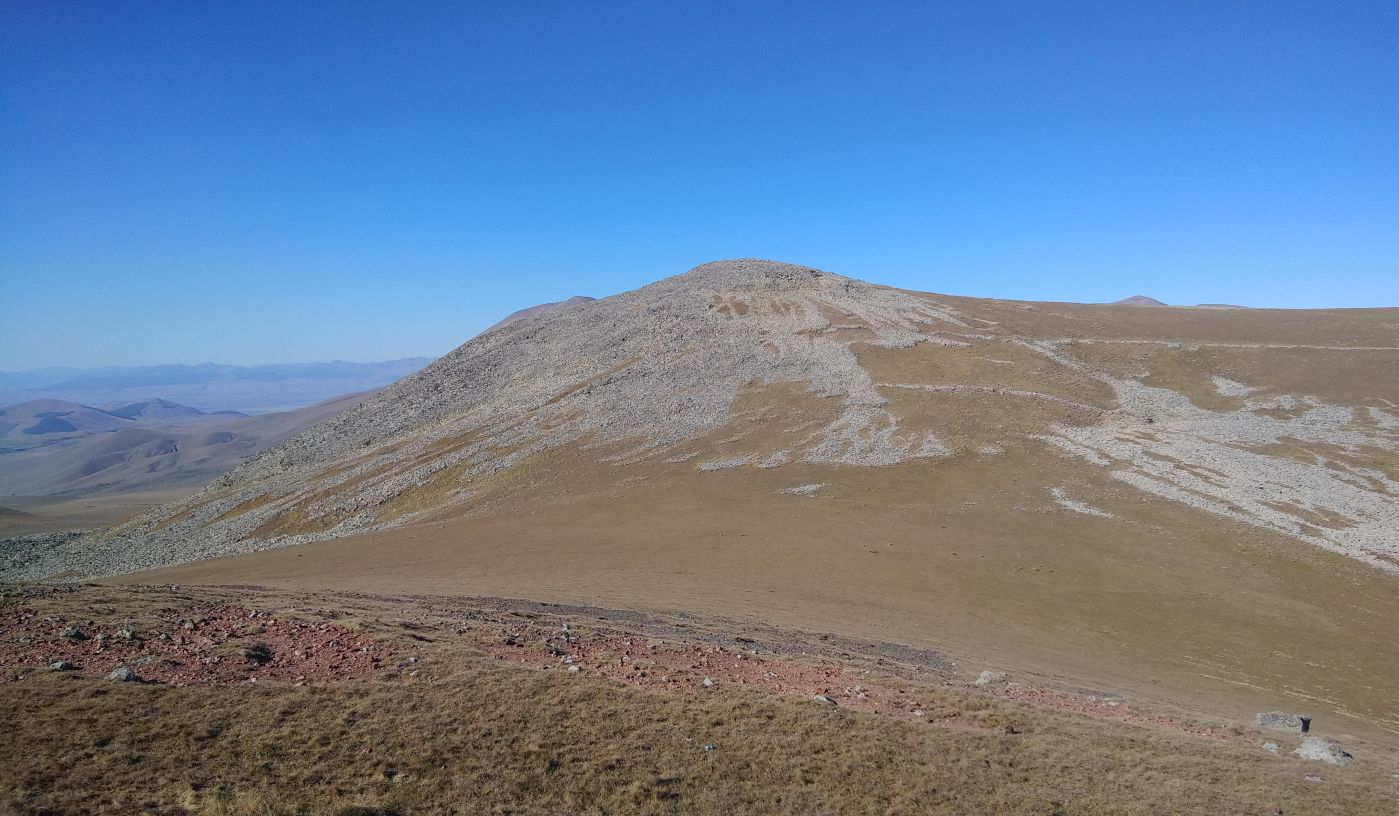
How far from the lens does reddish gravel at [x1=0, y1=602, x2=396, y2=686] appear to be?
44.7 ft

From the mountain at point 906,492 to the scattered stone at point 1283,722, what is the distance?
194cm

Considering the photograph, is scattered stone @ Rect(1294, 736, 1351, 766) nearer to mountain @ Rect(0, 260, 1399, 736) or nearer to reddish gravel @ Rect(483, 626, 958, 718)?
mountain @ Rect(0, 260, 1399, 736)

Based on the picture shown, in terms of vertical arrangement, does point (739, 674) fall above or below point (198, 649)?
below

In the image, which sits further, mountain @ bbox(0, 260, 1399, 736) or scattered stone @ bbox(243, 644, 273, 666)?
mountain @ bbox(0, 260, 1399, 736)

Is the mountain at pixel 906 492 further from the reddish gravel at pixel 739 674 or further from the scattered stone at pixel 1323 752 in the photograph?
the scattered stone at pixel 1323 752

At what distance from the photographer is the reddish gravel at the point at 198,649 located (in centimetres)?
1362

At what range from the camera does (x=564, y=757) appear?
473 inches

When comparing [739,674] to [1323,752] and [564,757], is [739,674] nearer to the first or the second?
[564,757]

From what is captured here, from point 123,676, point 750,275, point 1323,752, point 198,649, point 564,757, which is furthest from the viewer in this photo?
point 750,275

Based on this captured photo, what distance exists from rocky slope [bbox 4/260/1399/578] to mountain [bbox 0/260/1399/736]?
1.24ft

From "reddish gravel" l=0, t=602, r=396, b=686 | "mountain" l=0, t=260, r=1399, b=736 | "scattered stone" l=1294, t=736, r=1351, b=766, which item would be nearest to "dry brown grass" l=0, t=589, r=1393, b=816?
"scattered stone" l=1294, t=736, r=1351, b=766

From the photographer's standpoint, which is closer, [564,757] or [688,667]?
[564,757]

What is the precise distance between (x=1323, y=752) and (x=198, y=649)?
27.0 metres

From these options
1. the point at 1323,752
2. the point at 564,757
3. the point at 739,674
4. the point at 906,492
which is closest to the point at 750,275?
the point at 906,492
